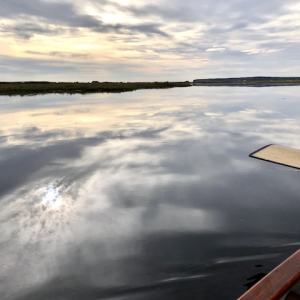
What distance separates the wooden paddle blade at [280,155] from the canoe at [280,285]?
862 centimetres

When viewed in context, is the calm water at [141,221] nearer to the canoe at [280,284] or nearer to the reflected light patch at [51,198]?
the reflected light patch at [51,198]

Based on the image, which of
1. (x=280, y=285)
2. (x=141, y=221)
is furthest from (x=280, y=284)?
(x=141, y=221)

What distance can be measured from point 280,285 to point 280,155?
35.4 feet

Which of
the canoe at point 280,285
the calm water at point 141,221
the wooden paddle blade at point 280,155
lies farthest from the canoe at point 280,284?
the wooden paddle blade at point 280,155

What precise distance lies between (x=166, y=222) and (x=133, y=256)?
170 cm

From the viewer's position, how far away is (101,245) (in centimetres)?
619

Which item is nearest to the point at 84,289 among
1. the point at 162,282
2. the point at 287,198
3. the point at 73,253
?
the point at 73,253

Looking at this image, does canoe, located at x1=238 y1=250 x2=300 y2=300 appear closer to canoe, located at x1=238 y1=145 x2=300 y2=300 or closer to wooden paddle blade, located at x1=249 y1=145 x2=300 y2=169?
canoe, located at x1=238 y1=145 x2=300 y2=300

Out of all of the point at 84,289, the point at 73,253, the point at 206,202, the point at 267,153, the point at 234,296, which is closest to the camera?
Answer: the point at 234,296

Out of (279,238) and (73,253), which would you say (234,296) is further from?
(73,253)

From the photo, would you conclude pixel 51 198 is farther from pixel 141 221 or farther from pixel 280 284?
pixel 280 284

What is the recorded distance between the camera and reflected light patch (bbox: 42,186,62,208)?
320 inches

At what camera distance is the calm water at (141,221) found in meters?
5.07

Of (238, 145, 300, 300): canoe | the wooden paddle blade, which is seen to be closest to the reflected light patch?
(238, 145, 300, 300): canoe
